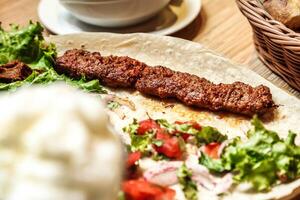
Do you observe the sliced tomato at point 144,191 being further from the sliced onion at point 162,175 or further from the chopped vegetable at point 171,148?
the chopped vegetable at point 171,148

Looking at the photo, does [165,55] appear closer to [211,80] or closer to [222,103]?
[211,80]

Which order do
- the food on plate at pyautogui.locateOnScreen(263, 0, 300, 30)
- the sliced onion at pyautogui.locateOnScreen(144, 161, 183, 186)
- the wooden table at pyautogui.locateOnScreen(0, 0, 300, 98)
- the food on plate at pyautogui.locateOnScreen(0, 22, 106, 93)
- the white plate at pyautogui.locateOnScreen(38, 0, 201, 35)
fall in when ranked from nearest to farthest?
the sliced onion at pyautogui.locateOnScreen(144, 161, 183, 186) → the food on plate at pyautogui.locateOnScreen(263, 0, 300, 30) → the food on plate at pyautogui.locateOnScreen(0, 22, 106, 93) → the wooden table at pyautogui.locateOnScreen(0, 0, 300, 98) → the white plate at pyautogui.locateOnScreen(38, 0, 201, 35)

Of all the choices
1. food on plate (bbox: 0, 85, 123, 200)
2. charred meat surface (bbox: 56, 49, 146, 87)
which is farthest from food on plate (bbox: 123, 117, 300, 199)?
food on plate (bbox: 0, 85, 123, 200)

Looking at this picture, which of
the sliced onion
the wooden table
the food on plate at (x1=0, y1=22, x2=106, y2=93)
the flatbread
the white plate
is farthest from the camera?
the white plate

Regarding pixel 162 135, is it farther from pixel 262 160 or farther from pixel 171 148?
pixel 262 160

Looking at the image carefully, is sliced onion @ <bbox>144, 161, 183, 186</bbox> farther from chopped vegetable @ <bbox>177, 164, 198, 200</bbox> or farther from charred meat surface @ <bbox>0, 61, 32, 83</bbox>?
charred meat surface @ <bbox>0, 61, 32, 83</bbox>

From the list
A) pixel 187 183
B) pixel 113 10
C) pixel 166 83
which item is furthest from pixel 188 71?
pixel 187 183

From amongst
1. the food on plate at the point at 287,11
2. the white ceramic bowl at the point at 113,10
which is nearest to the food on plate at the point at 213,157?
the food on plate at the point at 287,11
